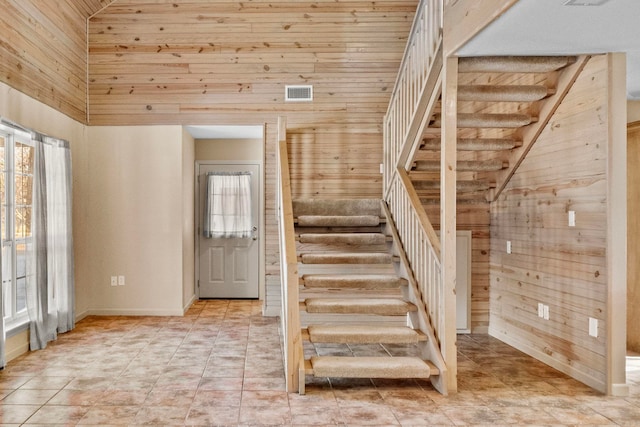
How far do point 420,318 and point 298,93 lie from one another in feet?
10.9

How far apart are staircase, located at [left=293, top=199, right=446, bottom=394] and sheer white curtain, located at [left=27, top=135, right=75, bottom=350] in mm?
2308

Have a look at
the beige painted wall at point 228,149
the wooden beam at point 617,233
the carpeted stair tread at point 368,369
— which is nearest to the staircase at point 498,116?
the wooden beam at point 617,233

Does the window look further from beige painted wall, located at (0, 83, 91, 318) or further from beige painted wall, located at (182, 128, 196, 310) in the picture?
beige painted wall, located at (182, 128, 196, 310)

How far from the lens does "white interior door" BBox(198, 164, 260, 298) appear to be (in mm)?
7258

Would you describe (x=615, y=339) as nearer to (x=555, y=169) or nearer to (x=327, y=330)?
(x=555, y=169)

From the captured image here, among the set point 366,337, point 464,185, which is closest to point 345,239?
point 366,337

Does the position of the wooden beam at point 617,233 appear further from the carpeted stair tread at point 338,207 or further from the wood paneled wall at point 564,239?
the carpeted stair tread at point 338,207

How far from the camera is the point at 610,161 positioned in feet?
11.0

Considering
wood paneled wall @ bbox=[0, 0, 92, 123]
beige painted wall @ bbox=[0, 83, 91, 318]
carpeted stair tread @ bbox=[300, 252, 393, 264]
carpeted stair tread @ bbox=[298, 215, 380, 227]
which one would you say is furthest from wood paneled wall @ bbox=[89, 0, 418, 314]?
→ carpeted stair tread @ bbox=[300, 252, 393, 264]

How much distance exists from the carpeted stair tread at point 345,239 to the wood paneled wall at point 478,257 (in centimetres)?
116

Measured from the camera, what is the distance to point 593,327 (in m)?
3.55

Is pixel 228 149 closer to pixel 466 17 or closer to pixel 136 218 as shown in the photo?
pixel 136 218

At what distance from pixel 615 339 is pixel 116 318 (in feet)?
16.3

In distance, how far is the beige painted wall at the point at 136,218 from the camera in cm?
600
